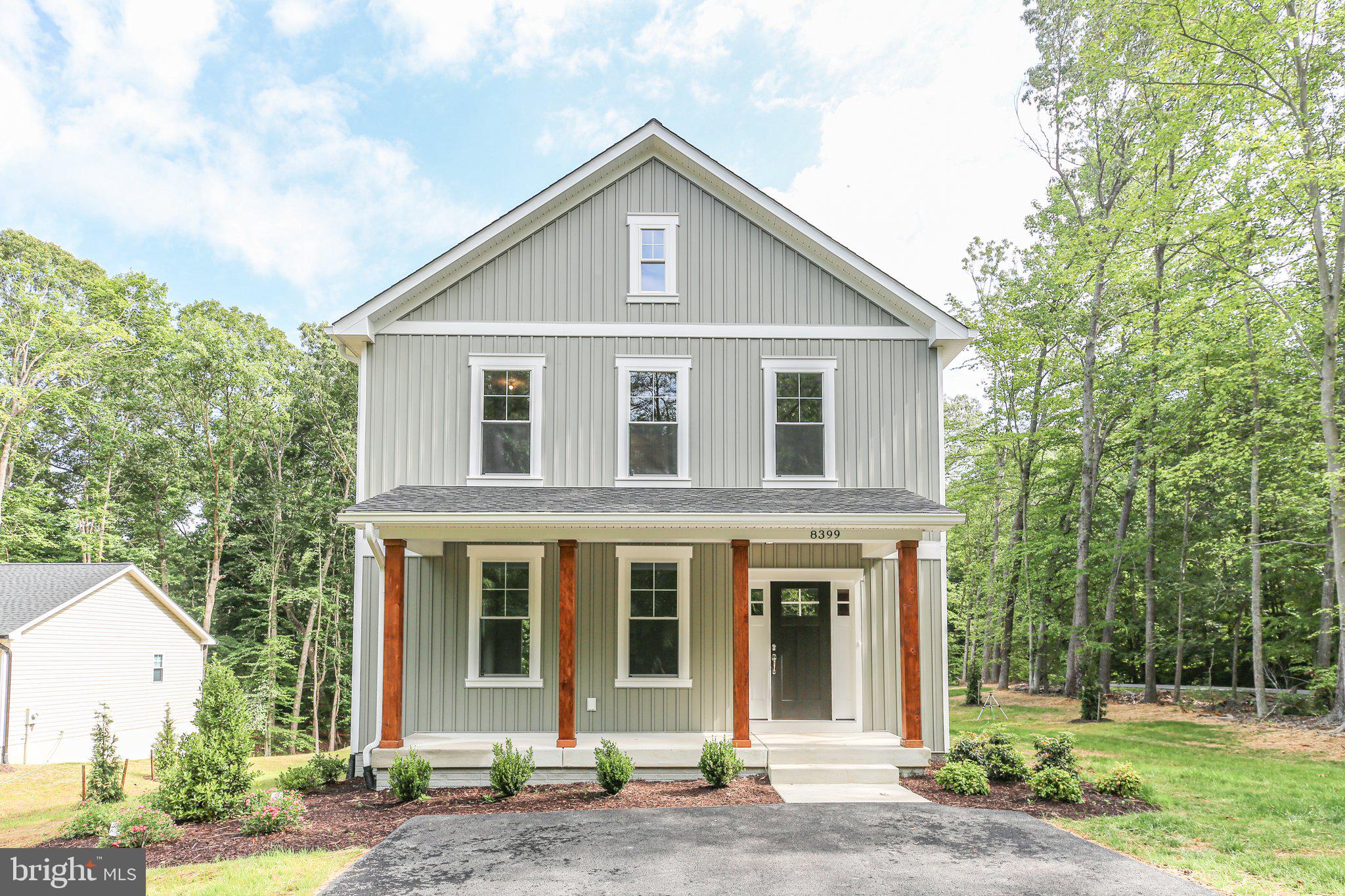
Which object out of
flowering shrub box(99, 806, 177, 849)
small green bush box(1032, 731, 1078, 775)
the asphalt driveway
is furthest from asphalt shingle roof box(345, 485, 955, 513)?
flowering shrub box(99, 806, 177, 849)

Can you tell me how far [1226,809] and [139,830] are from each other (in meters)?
11.1

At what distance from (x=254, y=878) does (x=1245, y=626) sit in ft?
76.1

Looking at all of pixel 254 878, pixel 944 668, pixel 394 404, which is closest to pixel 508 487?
pixel 394 404

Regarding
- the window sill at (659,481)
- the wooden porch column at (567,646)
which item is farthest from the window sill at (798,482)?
the wooden porch column at (567,646)

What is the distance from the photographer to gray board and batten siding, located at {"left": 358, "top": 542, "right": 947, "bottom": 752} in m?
10.5

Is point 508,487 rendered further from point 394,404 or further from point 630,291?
point 630,291

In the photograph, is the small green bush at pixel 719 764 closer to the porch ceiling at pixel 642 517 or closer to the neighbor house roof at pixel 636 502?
the porch ceiling at pixel 642 517

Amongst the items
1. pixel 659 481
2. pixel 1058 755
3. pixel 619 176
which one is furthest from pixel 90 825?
pixel 1058 755

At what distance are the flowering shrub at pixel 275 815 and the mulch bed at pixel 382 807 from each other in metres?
0.08

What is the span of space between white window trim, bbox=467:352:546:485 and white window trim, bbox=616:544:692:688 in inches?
68.1

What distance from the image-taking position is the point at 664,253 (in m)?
11.5

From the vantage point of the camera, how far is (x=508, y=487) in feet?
35.6

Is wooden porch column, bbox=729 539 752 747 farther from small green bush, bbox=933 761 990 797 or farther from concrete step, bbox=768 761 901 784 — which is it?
small green bush, bbox=933 761 990 797

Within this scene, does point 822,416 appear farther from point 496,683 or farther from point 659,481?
point 496,683
